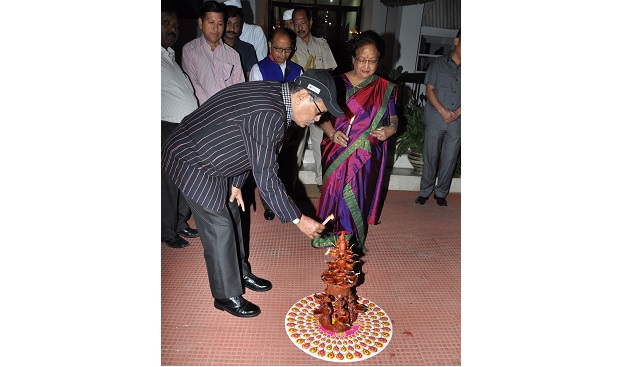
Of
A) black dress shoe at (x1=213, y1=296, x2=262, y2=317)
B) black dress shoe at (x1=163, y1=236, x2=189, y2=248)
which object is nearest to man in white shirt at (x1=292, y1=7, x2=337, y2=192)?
black dress shoe at (x1=163, y1=236, x2=189, y2=248)

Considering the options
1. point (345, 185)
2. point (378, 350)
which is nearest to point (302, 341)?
point (378, 350)

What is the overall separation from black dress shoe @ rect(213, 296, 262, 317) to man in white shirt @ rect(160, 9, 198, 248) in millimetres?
923

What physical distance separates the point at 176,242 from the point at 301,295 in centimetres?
113

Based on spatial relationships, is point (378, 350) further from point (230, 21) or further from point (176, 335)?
point (230, 21)

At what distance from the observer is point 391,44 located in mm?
7941

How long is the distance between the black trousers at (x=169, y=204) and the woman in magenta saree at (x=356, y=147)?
107cm

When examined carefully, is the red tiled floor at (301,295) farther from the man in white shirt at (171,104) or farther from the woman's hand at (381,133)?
the woman's hand at (381,133)

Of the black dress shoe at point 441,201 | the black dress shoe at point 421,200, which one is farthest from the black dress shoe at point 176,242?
the black dress shoe at point 441,201

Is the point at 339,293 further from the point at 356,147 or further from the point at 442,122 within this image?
the point at 442,122

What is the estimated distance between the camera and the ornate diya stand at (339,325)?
2.04 m

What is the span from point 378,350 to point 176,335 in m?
1.05

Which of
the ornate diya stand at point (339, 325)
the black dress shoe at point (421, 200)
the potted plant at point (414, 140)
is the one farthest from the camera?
the potted plant at point (414, 140)

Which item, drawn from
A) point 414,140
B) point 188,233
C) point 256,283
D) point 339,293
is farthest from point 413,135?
point 339,293

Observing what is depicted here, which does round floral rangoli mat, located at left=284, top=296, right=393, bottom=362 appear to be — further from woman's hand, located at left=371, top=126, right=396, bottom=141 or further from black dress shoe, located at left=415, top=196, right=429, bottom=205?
black dress shoe, located at left=415, top=196, right=429, bottom=205
